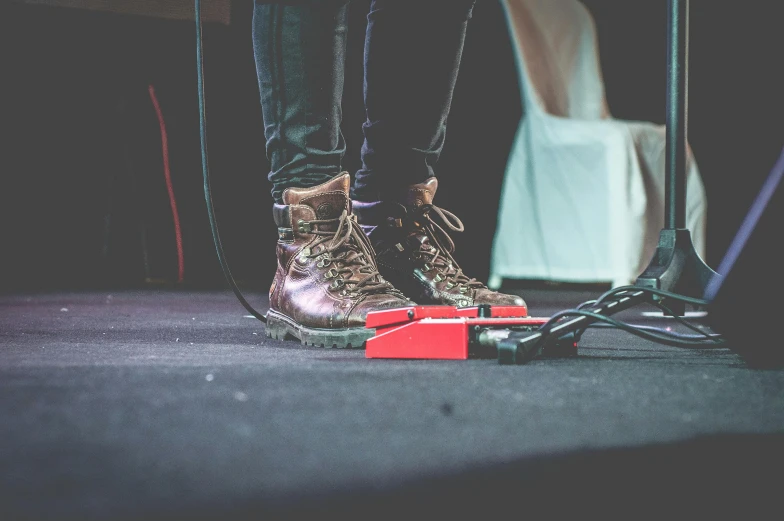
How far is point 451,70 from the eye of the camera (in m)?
1.31

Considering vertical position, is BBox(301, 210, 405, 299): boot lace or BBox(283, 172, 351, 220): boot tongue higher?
BBox(283, 172, 351, 220): boot tongue

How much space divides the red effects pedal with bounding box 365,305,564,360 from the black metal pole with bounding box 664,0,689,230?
446 millimetres

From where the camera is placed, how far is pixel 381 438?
48 cm

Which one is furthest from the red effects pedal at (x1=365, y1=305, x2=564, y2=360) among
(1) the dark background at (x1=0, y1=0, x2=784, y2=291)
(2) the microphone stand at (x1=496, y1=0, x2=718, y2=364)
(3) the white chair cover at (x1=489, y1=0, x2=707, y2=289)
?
(1) the dark background at (x1=0, y1=0, x2=784, y2=291)

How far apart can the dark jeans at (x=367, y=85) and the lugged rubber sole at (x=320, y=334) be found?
0.19 m

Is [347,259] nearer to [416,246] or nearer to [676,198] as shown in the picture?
[416,246]

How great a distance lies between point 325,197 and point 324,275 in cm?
11

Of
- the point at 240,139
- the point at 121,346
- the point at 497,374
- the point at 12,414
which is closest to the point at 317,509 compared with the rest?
the point at 12,414

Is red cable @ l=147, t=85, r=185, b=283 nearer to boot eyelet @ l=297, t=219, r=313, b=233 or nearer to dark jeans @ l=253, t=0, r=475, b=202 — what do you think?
dark jeans @ l=253, t=0, r=475, b=202

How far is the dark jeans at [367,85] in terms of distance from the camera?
110cm

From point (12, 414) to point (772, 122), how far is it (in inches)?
110

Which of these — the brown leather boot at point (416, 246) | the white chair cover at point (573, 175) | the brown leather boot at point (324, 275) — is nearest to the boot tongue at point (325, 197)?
the brown leather boot at point (324, 275)

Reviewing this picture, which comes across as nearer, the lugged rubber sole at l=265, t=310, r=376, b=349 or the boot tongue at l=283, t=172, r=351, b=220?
the lugged rubber sole at l=265, t=310, r=376, b=349

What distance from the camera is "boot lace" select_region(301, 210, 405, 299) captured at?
1.06 m
